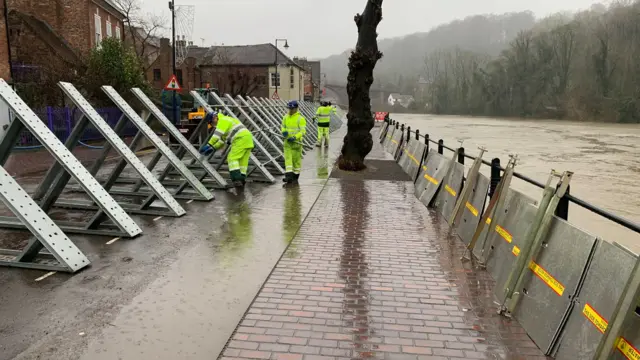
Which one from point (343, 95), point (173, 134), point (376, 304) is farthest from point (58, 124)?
point (343, 95)

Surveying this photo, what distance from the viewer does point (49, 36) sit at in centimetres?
2444

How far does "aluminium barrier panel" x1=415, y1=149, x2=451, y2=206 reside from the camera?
24.6 feet

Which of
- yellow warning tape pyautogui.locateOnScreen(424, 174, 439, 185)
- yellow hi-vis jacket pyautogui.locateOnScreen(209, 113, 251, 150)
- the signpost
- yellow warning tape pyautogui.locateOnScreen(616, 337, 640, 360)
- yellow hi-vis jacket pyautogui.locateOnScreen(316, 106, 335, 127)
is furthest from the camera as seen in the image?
the signpost

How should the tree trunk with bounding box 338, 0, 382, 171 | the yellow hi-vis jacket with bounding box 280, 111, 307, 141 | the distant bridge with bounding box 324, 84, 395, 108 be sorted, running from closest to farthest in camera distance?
the yellow hi-vis jacket with bounding box 280, 111, 307, 141, the tree trunk with bounding box 338, 0, 382, 171, the distant bridge with bounding box 324, 84, 395, 108

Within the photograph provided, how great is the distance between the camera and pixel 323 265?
190 inches

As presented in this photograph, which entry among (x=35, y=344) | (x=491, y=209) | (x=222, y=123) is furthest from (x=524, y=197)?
(x=222, y=123)

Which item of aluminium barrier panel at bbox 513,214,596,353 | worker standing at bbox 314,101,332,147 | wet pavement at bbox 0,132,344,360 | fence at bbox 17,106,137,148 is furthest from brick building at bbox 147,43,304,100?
aluminium barrier panel at bbox 513,214,596,353

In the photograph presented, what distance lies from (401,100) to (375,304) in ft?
415

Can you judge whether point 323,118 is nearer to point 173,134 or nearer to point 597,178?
point 173,134

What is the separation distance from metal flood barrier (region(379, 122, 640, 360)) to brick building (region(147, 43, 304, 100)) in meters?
39.1

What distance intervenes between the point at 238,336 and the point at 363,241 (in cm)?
272

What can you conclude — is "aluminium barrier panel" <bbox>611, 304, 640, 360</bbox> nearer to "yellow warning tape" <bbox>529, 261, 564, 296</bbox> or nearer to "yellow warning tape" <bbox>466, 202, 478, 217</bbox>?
"yellow warning tape" <bbox>529, 261, 564, 296</bbox>

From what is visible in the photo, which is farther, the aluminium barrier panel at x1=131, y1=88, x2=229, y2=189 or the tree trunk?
the tree trunk

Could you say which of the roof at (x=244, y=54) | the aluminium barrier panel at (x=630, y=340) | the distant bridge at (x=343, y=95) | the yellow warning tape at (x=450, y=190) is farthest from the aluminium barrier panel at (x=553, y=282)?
the distant bridge at (x=343, y=95)
